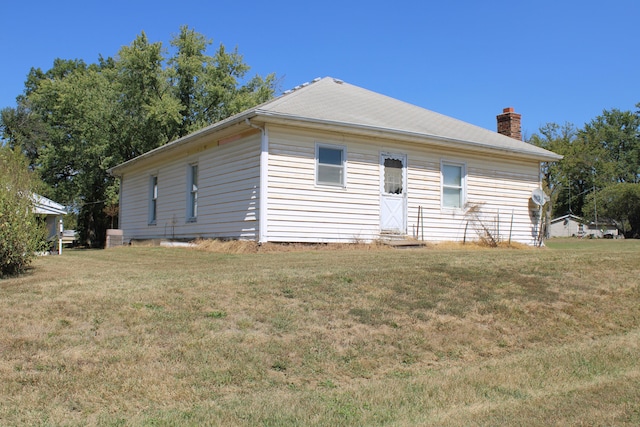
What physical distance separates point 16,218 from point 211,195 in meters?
7.52

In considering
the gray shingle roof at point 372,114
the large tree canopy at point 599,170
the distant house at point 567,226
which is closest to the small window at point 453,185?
the gray shingle roof at point 372,114

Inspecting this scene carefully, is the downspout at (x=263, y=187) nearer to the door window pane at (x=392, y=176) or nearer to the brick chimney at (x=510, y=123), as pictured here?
the door window pane at (x=392, y=176)

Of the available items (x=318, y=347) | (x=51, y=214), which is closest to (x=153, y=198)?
(x=51, y=214)

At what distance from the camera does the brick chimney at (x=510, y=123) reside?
70.7 ft

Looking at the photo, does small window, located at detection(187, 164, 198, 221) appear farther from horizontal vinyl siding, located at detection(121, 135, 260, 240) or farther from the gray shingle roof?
the gray shingle roof

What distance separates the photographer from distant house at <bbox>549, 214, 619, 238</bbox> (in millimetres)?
56875

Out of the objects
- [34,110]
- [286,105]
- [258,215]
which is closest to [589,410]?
[258,215]

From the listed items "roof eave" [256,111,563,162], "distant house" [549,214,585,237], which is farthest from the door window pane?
"distant house" [549,214,585,237]

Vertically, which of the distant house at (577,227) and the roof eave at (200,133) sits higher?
the roof eave at (200,133)

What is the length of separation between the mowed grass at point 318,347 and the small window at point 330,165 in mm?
5194

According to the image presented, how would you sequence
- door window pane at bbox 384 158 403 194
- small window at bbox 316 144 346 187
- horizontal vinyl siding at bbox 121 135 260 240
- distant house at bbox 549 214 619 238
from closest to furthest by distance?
horizontal vinyl siding at bbox 121 135 260 240 → small window at bbox 316 144 346 187 → door window pane at bbox 384 158 403 194 → distant house at bbox 549 214 619 238

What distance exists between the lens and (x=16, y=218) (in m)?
9.06

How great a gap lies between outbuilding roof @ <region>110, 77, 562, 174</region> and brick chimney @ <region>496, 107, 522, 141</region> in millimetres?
2066

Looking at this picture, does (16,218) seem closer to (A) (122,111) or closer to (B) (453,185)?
(B) (453,185)
